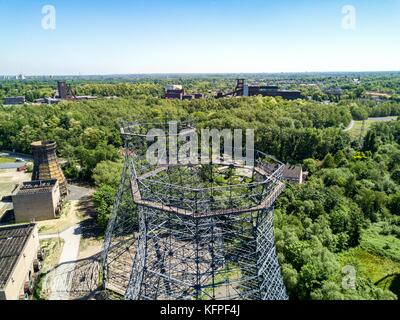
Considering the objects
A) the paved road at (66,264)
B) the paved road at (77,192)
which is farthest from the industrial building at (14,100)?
the paved road at (66,264)

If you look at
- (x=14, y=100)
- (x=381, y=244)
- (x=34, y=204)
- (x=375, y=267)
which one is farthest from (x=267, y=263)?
(x=14, y=100)

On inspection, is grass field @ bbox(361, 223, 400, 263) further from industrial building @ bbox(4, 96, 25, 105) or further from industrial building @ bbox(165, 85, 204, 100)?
industrial building @ bbox(4, 96, 25, 105)

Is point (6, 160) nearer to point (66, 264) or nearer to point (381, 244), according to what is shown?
point (66, 264)

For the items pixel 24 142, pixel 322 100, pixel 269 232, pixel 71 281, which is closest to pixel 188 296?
pixel 269 232

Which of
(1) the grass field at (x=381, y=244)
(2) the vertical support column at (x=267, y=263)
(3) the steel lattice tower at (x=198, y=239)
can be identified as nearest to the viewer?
(3) the steel lattice tower at (x=198, y=239)

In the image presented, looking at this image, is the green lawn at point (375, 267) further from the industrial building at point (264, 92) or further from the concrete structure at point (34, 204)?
the industrial building at point (264, 92)

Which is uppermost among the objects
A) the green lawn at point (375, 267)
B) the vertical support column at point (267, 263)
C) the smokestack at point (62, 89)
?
the smokestack at point (62, 89)
